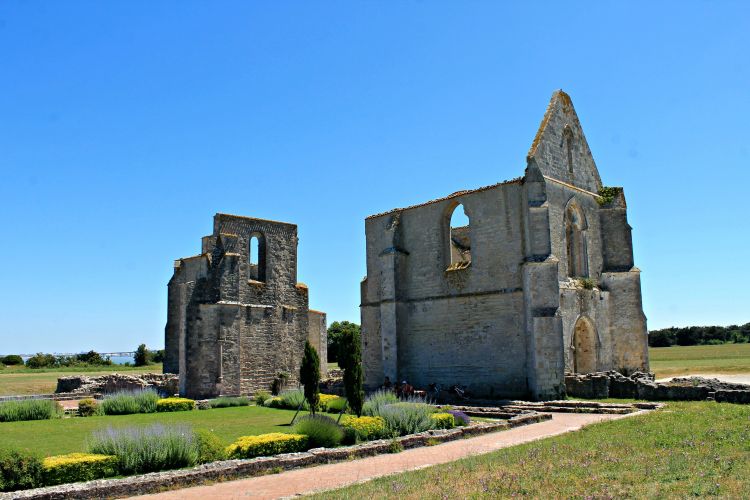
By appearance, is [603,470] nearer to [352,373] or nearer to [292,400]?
[352,373]

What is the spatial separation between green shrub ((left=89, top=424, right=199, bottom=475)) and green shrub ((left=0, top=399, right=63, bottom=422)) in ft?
36.1

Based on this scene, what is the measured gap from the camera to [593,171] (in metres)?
26.0

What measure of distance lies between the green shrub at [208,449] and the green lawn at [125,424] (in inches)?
52.2

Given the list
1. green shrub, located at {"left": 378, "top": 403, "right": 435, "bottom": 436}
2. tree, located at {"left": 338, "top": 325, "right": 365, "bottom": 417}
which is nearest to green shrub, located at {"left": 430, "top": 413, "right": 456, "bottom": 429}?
green shrub, located at {"left": 378, "top": 403, "right": 435, "bottom": 436}

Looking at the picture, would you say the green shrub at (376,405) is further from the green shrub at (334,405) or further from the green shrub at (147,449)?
the green shrub at (147,449)

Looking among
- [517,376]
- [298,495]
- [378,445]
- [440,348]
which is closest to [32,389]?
[440,348]

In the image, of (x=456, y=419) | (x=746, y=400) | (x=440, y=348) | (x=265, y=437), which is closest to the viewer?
(x=265, y=437)

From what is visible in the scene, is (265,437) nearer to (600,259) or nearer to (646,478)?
(646,478)

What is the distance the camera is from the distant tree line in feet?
263

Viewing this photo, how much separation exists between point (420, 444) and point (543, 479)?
4.75 m

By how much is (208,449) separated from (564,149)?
19134mm

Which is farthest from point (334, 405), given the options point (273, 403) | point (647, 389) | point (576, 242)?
point (576, 242)

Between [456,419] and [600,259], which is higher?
[600,259]

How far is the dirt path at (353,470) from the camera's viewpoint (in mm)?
8391
